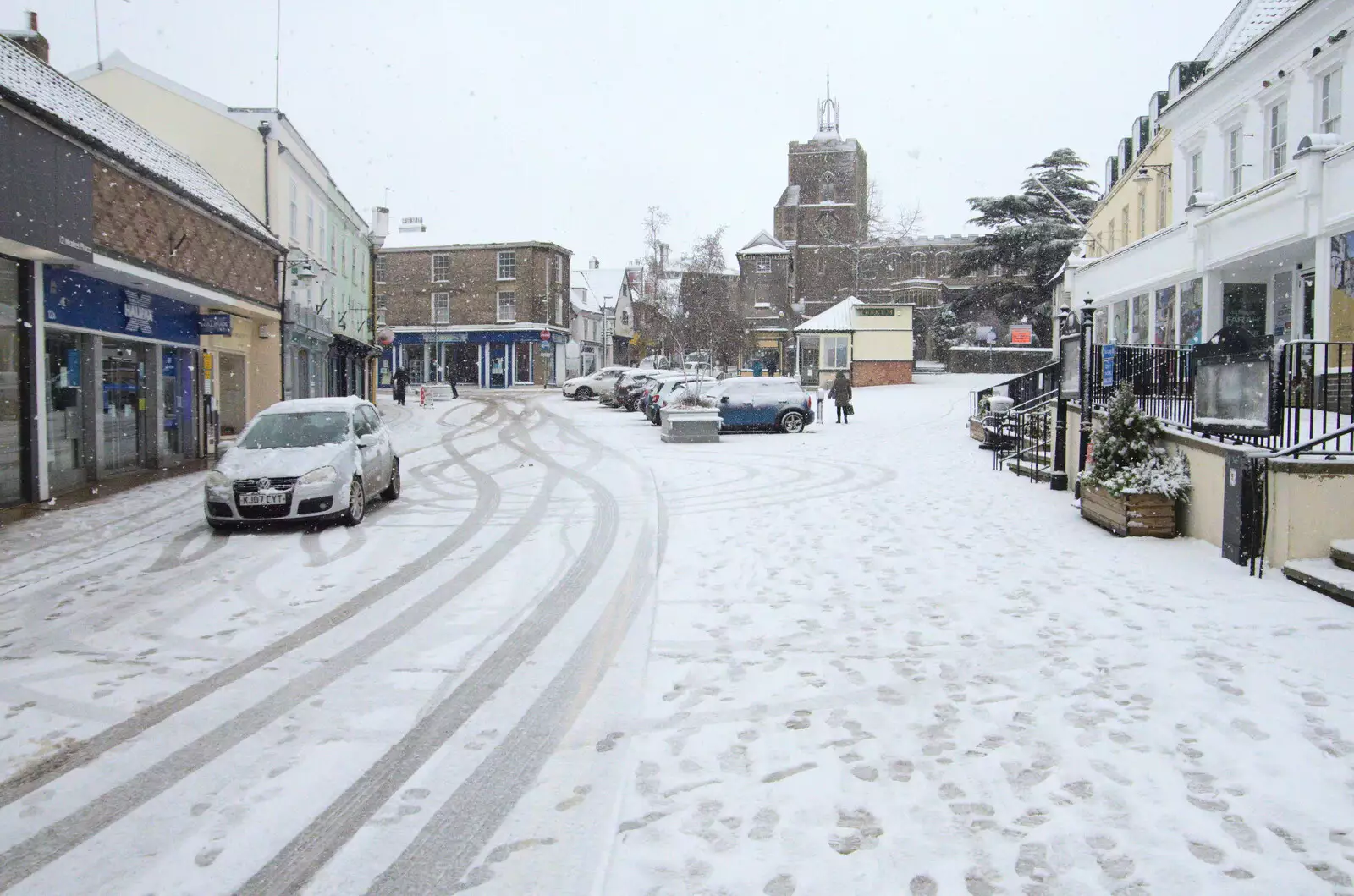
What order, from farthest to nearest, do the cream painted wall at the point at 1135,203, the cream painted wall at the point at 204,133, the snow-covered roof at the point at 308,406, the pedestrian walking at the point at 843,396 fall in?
the pedestrian walking at the point at 843,396
the cream painted wall at the point at 204,133
the cream painted wall at the point at 1135,203
the snow-covered roof at the point at 308,406

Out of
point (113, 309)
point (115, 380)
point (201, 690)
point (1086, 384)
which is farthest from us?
point (115, 380)

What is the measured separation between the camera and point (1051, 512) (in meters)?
12.0

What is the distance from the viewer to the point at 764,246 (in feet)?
285

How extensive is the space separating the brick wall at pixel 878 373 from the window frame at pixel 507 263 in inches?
964

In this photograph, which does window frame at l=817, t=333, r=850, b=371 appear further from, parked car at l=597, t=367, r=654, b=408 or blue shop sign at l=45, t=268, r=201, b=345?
blue shop sign at l=45, t=268, r=201, b=345

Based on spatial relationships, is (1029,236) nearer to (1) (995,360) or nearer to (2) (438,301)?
(1) (995,360)

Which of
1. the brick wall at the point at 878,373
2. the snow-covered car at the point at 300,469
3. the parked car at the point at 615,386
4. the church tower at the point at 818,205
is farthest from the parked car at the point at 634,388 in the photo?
the church tower at the point at 818,205

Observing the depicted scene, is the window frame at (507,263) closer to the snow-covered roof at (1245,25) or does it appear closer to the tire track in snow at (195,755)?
the snow-covered roof at (1245,25)

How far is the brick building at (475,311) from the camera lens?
61844 mm

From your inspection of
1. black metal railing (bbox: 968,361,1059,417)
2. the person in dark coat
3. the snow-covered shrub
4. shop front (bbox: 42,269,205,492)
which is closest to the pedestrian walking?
the person in dark coat

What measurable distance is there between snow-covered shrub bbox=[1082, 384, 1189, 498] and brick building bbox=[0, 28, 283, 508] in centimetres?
1297

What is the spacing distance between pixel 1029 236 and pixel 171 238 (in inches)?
1781

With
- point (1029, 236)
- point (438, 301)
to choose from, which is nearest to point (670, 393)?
point (1029, 236)

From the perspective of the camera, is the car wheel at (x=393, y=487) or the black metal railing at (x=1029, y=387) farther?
the black metal railing at (x=1029, y=387)
